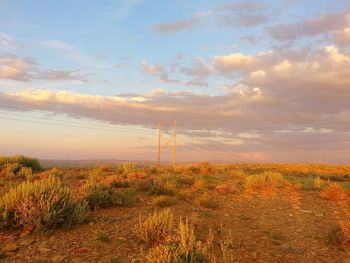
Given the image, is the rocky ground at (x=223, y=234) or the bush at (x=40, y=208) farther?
the bush at (x=40, y=208)

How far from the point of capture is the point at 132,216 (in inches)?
412

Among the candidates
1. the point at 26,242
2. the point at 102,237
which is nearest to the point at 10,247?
the point at 26,242

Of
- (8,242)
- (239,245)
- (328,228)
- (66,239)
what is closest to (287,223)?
(328,228)

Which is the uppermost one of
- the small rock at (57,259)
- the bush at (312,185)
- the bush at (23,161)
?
the bush at (23,161)

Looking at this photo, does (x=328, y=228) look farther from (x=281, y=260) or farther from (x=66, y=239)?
(x=66, y=239)

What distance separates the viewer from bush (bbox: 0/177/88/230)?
8578 mm

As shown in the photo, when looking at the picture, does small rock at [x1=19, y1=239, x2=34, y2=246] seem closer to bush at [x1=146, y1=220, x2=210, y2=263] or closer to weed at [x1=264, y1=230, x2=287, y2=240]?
bush at [x1=146, y1=220, x2=210, y2=263]

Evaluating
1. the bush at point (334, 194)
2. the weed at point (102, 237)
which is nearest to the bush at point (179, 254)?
the weed at point (102, 237)

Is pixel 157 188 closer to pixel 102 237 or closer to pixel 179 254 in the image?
pixel 102 237

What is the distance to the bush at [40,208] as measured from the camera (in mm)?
8578

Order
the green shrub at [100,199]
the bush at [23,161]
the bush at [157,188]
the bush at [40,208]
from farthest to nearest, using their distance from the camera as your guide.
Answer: the bush at [23,161], the bush at [157,188], the green shrub at [100,199], the bush at [40,208]

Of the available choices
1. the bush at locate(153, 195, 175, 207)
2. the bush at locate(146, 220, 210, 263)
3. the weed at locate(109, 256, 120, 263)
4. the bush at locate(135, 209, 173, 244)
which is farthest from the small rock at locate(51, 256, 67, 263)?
the bush at locate(153, 195, 175, 207)

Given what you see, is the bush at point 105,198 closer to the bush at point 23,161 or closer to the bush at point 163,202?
the bush at point 163,202

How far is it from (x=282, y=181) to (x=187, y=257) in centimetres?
1324
